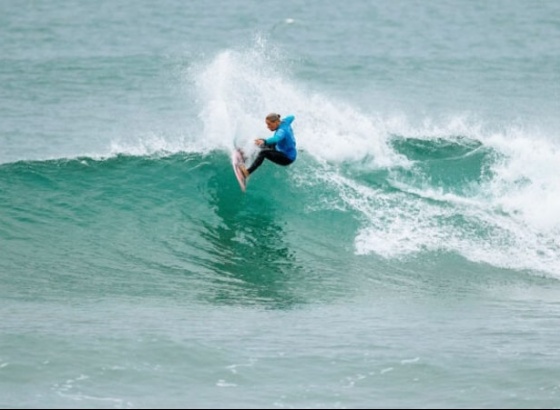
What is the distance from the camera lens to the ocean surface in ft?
42.3

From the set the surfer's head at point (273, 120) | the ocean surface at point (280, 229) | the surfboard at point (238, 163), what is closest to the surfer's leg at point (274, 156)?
the surfer's head at point (273, 120)

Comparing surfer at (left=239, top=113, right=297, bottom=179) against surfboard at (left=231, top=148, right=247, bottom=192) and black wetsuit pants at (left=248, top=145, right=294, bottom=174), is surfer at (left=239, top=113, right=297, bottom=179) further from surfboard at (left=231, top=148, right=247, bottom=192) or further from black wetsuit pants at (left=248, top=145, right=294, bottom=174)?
surfboard at (left=231, top=148, right=247, bottom=192)

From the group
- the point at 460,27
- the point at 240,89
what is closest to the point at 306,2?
the point at 460,27

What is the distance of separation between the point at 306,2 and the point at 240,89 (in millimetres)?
20112

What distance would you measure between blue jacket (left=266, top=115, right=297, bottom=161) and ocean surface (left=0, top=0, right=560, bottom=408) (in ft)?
5.57

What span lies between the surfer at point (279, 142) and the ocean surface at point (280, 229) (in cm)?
155

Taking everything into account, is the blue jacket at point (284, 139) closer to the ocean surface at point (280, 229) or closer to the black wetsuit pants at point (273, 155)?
the black wetsuit pants at point (273, 155)

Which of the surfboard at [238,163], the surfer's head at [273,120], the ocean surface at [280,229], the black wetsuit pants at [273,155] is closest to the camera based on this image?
the ocean surface at [280,229]

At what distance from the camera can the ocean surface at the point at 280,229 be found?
42.3 feet

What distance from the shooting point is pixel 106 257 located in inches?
710

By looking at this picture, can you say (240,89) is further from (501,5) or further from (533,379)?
(501,5)

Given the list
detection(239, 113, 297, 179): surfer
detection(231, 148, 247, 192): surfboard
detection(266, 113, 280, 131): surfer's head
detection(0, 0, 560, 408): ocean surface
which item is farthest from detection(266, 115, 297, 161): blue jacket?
detection(0, 0, 560, 408): ocean surface

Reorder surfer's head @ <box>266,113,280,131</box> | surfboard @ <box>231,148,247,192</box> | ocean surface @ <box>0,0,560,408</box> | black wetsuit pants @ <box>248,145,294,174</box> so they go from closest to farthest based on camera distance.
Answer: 1. ocean surface @ <box>0,0,560,408</box>
2. surfer's head @ <box>266,113,280,131</box>
3. black wetsuit pants @ <box>248,145,294,174</box>
4. surfboard @ <box>231,148,247,192</box>

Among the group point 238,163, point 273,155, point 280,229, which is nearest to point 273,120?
point 273,155
